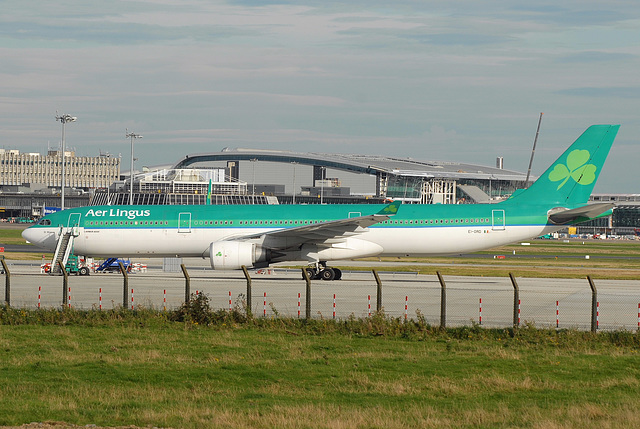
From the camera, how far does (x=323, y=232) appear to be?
112ft

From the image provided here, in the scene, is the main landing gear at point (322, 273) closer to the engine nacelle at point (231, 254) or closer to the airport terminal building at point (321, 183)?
the engine nacelle at point (231, 254)

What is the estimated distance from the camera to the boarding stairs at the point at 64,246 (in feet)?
119

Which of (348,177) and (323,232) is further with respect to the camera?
(348,177)

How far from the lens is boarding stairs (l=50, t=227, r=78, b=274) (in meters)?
36.4

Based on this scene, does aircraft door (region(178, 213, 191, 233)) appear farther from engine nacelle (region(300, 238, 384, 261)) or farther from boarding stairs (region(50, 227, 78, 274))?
engine nacelle (region(300, 238, 384, 261))

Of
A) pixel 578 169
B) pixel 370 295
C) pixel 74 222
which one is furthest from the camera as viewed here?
pixel 74 222

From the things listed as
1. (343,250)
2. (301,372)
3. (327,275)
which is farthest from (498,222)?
(301,372)

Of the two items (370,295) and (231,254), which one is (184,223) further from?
(370,295)

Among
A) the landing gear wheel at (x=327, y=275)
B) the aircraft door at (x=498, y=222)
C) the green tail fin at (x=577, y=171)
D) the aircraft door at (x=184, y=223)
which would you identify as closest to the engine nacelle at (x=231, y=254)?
the aircraft door at (x=184, y=223)

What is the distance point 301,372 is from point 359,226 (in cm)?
2099

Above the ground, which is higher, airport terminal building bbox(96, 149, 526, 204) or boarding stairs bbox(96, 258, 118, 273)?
airport terminal building bbox(96, 149, 526, 204)

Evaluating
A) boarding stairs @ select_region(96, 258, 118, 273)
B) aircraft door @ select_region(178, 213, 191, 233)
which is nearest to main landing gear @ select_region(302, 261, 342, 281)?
aircraft door @ select_region(178, 213, 191, 233)

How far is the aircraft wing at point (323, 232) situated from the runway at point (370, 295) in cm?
181

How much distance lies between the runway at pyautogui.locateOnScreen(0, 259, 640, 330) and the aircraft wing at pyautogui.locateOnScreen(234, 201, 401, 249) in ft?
5.92
